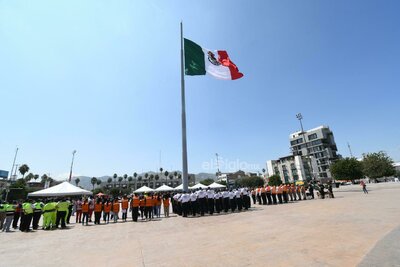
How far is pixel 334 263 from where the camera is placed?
4.45 m

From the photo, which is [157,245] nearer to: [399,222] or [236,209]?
[399,222]

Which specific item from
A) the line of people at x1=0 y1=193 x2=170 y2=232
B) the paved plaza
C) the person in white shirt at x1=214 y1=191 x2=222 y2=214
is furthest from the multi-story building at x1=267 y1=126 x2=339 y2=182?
the paved plaza

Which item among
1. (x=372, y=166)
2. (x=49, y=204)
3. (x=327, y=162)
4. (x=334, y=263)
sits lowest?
(x=334, y=263)

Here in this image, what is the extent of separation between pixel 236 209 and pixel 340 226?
9.91 meters

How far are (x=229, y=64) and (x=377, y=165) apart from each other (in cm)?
6558

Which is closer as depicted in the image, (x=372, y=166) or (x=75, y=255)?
(x=75, y=255)

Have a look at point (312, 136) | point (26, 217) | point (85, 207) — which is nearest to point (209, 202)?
point (85, 207)

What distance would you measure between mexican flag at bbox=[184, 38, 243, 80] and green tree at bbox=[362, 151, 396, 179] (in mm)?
64235

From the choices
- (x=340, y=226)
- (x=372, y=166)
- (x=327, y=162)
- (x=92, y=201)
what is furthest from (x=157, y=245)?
(x=327, y=162)

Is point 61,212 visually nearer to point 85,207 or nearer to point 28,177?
point 85,207

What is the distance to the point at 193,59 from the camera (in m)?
17.8

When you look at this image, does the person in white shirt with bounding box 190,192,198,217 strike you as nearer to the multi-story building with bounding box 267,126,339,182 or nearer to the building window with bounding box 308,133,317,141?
the multi-story building with bounding box 267,126,339,182

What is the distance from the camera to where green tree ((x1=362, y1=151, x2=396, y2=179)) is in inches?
2421

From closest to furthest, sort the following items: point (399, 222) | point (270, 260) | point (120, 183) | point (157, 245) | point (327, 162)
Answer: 1. point (270, 260)
2. point (157, 245)
3. point (399, 222)
4. point (327, 162)
5. point (120, 183)
